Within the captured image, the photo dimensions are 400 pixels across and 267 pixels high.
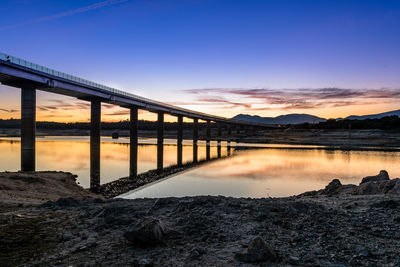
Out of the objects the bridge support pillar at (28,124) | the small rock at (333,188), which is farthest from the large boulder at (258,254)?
the bridge support pillar at (28,124)

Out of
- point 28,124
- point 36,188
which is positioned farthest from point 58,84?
point 36,188

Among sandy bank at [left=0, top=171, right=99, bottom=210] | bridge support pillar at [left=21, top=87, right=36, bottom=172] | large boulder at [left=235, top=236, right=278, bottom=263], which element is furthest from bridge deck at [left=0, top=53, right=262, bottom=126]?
large boulder at [left=235, top=236, right=278, bottom=263]

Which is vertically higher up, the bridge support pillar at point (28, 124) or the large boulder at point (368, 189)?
the bridge support pillar at point (28, 124)

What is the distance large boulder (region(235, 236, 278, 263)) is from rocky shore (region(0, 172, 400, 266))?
0.02m

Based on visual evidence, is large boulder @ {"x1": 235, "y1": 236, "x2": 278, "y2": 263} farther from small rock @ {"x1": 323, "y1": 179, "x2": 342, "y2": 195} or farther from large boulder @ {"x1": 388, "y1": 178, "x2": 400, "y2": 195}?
small rock @ {"x1": 323, "y1": 179, "x2": 342, "y2": 195}

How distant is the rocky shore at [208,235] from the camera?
565 cm

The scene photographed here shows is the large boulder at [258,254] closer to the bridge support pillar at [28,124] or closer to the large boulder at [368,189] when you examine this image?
the large boulder at [368,189]

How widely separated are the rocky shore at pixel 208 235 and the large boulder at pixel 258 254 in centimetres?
2

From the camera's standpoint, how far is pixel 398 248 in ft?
19.3

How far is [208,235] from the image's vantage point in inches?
276

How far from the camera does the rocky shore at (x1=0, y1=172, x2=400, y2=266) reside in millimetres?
5652

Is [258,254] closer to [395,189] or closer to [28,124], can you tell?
[395,189]

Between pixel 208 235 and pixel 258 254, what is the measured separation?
1786mm

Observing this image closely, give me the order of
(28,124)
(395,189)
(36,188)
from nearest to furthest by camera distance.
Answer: (395,189) → (36,188) → (28,124)
